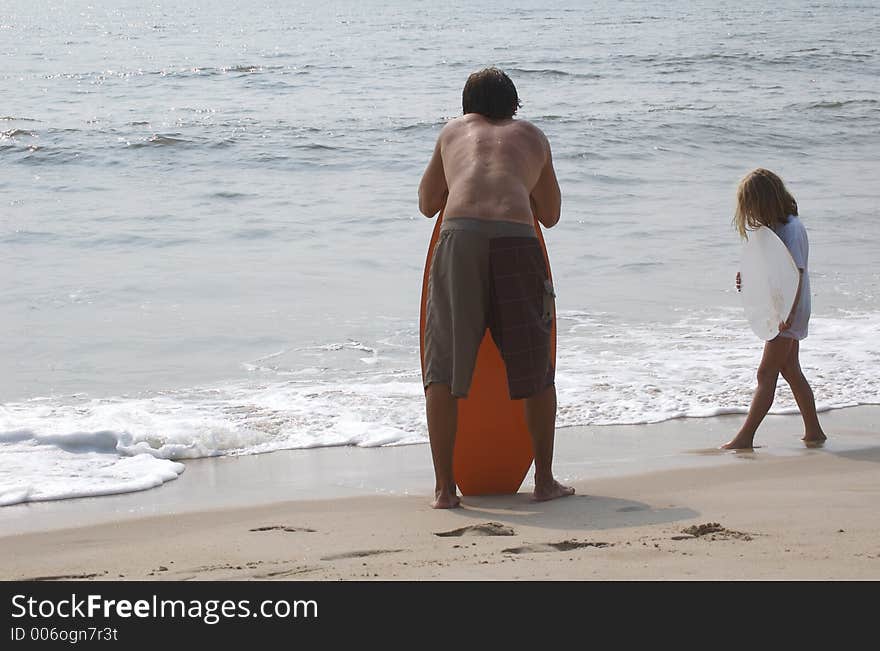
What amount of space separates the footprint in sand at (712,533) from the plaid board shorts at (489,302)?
724 mm

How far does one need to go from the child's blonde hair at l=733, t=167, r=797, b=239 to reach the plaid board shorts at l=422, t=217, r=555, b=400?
4.29 ft

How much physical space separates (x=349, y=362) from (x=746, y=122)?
1383cm

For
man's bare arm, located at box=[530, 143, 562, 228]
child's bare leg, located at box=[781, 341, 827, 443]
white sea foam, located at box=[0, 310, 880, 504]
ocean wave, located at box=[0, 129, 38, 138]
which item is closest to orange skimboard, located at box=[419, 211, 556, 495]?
man's bare arm, located at box=[530, 143, 562, 228]

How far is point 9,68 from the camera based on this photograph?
26719 millimetres

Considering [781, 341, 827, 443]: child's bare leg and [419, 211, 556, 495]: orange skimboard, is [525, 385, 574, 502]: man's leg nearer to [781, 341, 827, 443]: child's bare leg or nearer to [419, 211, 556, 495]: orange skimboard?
[419, 211, 556, 495]: orange skimboard

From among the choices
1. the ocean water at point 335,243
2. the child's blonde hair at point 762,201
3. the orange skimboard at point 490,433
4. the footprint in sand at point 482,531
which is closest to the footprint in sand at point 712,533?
the footprint in sand at point 482,531

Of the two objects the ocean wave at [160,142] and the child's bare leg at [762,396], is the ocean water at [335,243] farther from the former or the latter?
the child's bare leg at [762,396]

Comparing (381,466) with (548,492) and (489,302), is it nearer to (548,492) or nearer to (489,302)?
(548,492)

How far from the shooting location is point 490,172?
3.71m

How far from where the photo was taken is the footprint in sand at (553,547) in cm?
321

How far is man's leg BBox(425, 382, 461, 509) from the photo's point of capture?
3.78 m

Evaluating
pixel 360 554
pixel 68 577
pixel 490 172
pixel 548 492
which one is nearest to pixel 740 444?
pixel 548 492

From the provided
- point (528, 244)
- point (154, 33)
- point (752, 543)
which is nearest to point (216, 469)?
point (528, 244)
